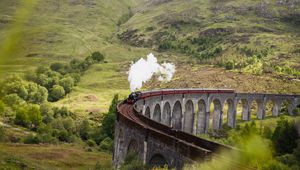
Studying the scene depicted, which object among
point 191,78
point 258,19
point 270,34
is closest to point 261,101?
point 191,78

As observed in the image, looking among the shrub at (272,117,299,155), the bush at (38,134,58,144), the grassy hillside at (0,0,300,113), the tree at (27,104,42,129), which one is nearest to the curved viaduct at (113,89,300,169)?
the shrub at (272,117,299,155)

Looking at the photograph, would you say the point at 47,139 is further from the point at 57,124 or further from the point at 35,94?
the point at 35,94

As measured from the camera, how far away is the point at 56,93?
297 feet

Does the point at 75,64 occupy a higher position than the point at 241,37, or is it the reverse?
the point at 241,37

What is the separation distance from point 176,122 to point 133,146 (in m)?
30.8

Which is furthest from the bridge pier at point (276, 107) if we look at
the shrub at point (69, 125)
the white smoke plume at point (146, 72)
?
the shrub at point (69, 125)

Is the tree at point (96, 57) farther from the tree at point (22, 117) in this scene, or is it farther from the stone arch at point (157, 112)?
the stone arch at point (157, 112)

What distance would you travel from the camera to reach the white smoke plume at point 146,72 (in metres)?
82.2

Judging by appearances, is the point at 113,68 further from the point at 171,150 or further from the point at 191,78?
the point at 171,150

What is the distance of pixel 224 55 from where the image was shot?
438 feet

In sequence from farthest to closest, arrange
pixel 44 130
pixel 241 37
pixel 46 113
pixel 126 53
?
pixel 126 53 < pixel 241 37 < pixel 46 113 < pixel 44 130

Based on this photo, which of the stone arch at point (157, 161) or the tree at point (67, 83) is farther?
the tree at point (67, 83)

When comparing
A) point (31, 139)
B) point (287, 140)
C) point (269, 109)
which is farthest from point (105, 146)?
point (269, 109)

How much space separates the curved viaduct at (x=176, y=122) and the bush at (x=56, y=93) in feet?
131
